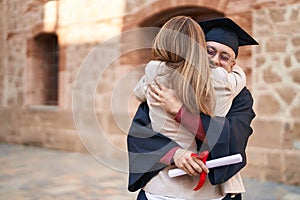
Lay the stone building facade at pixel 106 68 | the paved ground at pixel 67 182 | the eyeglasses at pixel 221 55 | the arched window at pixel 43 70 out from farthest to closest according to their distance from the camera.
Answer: the arched window at pixel 43 70 → the paved ground at pixel 67 182 → the stone building facade at pixel 106 68 → the eyeglasses at pixel 221 55

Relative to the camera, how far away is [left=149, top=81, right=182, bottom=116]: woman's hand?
106 centimetres

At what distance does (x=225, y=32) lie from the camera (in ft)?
3.83

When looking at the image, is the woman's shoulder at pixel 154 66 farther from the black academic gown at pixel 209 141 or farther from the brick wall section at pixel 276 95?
the brick wall section at pixel 276 95

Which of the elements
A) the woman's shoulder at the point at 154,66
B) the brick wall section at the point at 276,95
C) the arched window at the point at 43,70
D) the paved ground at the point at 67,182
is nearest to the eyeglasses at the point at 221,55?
the woman's shoulder at the point at 154,66

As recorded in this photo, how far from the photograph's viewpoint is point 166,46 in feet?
3.47

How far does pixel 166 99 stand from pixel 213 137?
0.53 feet

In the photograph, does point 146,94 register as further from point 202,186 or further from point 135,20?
point 135,20

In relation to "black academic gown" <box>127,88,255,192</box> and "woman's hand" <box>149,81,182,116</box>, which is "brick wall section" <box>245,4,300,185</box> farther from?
"woman's hand" <box>149,81,182,116</box>

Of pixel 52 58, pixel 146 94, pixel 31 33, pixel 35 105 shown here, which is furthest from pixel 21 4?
pixel 146 94

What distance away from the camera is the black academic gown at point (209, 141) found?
1.05 m

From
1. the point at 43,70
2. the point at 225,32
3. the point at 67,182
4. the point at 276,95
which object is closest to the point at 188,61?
the point at 225,32

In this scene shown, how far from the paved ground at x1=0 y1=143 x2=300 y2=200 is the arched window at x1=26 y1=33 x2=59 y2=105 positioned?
1.49 metres

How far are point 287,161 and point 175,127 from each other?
3380 millimetres

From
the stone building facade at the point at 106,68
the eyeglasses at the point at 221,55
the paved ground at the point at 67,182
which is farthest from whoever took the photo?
the paved ground at the point at 67,182
